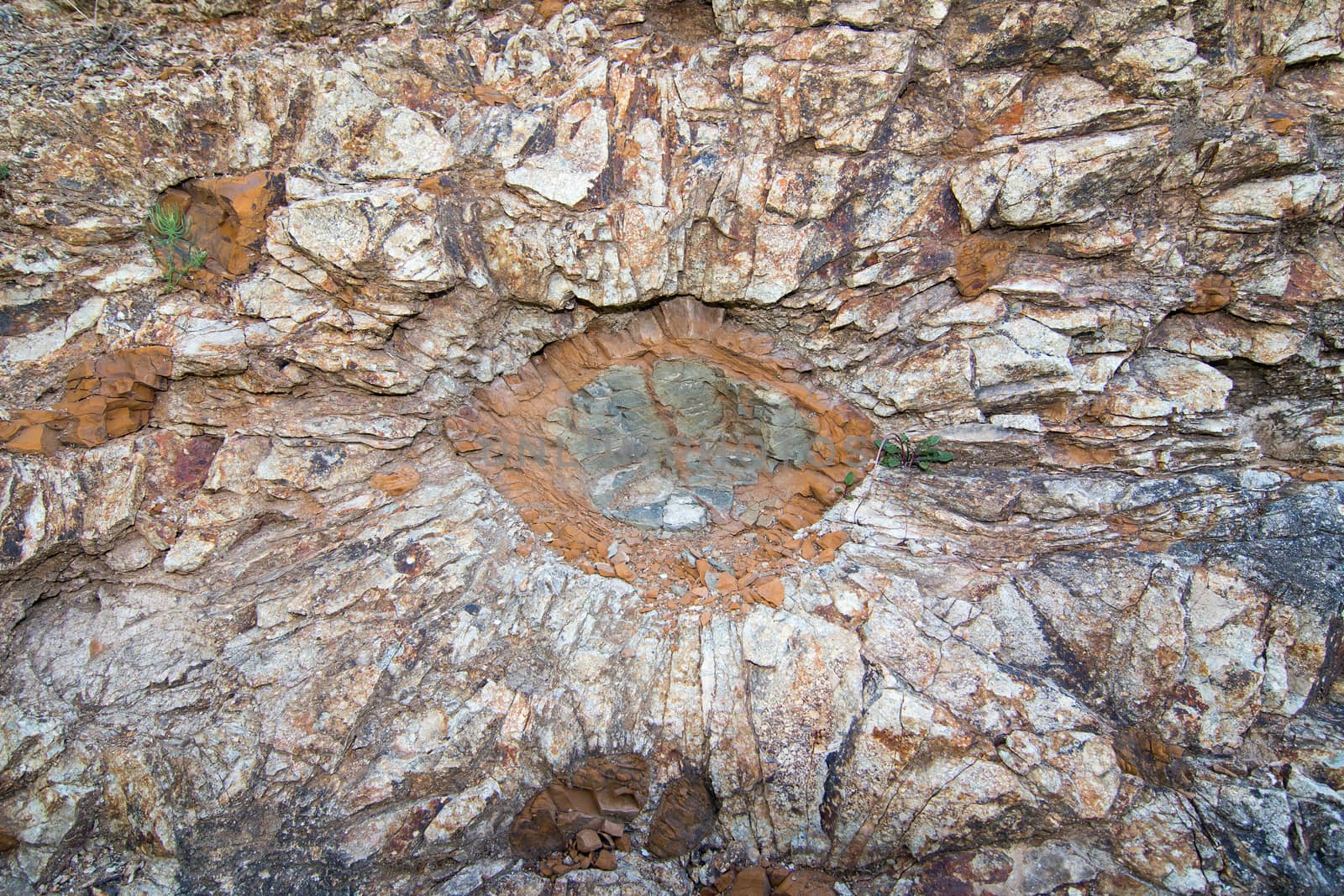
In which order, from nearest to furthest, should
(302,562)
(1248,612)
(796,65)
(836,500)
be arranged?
(1248,612)
(796,65)
(302,562)
(836,500)

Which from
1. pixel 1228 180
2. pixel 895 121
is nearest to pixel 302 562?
pixel 895 121

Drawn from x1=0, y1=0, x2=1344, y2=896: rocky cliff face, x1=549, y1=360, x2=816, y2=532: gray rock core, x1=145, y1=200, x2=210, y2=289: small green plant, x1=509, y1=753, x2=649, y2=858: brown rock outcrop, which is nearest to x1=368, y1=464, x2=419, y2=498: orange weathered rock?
x1=0, y1=0, x2=1344, y2=896: rocky cliff face

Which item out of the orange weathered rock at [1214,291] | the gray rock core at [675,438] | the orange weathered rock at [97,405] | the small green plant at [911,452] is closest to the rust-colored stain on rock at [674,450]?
the gray rock core at [675,438]

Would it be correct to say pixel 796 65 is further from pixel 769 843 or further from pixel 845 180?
pixel 769 843

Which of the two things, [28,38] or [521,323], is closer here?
[28,38]

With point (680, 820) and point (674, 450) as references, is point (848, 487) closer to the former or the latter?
point (674, 450)

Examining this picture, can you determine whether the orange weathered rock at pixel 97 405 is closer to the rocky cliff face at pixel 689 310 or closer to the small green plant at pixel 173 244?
the rocky cliff face at pixel 689 310

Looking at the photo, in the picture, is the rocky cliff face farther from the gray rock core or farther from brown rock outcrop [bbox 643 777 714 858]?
the gray rock core
